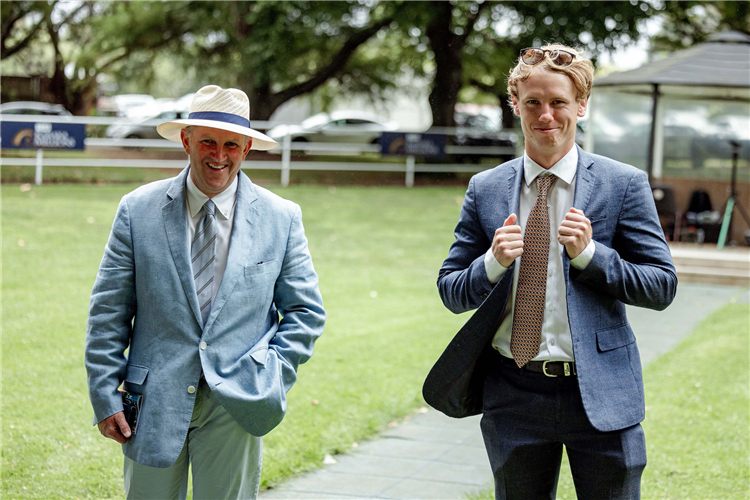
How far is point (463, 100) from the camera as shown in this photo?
4178 centimetres

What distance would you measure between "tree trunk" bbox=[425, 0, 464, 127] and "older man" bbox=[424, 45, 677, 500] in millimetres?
20260

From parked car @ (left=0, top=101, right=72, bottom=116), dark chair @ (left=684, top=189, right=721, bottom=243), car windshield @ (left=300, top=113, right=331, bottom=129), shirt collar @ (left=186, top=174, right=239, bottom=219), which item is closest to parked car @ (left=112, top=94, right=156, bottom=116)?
car windshield @ (left=300, top=113, right=331, bottom=129)

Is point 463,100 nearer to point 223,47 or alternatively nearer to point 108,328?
point 223,47

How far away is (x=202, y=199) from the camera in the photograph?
2.74 meters

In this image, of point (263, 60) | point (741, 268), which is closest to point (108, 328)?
point (741, 268)

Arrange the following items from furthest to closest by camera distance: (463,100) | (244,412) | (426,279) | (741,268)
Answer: (463,100) → (741,268) → (426,279) → (244,412)

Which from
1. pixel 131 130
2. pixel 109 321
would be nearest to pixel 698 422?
pixel 109 321

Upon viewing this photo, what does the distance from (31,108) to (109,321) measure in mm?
19543

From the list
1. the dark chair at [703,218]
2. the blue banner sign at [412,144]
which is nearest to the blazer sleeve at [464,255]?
the dark chair at [703,218]

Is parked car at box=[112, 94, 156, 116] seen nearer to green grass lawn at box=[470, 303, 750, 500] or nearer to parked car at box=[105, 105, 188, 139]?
parked car at box=[105, 105, 188, 139]

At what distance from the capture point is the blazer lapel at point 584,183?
246cm

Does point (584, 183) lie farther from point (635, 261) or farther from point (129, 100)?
point (129, 100)

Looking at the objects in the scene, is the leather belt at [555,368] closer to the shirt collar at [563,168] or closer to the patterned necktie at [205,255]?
the shirt collar at [563,168]

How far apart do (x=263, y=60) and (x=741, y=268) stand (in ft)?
44.7
